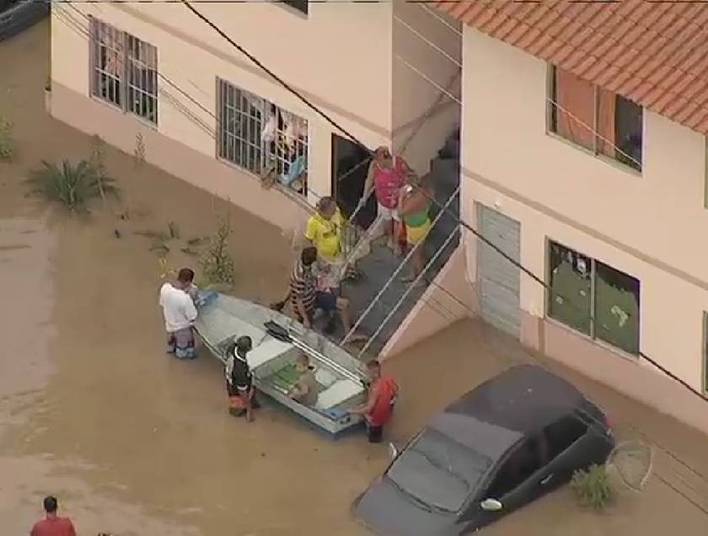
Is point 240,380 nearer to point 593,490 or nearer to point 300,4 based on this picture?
point 593,490

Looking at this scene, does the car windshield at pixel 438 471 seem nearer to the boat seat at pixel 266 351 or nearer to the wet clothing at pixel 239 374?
the wet clothing at pixel 239 374

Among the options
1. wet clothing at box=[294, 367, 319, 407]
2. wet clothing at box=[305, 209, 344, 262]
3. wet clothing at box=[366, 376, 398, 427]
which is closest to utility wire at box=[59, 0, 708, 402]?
wet clothing at box=[305, 209, 344, 262]

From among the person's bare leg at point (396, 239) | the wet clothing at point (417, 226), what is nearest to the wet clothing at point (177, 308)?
the person's bare leg at point (396, 239)

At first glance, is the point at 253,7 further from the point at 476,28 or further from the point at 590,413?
the point at 590,413

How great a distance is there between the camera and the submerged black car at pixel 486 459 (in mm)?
33031

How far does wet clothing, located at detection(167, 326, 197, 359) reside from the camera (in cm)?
3712

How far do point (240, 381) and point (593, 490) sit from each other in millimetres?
5107

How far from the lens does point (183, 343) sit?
37219 millimetres

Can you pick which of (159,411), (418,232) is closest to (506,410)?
(418,232)

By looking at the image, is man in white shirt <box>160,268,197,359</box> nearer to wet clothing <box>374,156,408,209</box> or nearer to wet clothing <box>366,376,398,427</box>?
wet clothing <box>374,156,408,209</box>

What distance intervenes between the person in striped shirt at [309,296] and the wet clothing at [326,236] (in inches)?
7.1

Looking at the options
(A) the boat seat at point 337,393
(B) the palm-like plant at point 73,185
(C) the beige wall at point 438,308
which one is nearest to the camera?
(A) the boat seat at point 337,393

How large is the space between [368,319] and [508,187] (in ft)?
9.59

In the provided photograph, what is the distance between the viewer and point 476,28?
34844mm
